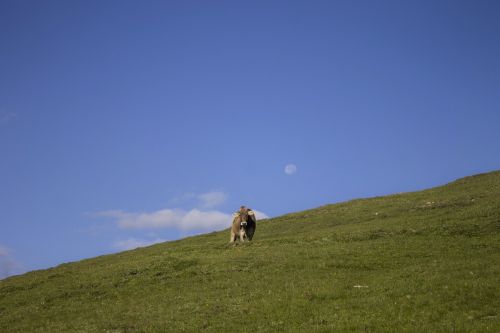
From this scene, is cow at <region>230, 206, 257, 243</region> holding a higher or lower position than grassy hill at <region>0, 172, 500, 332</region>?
higher

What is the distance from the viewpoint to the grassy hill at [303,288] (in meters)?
20.5

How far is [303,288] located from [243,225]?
20812mm

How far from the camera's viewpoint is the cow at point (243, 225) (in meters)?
46.4

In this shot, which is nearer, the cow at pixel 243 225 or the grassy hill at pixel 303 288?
the grassy hill at pixel 303 288

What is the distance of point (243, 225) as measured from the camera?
46.0 metres

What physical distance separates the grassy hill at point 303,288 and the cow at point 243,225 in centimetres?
323

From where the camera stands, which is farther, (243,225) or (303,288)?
(243,225)

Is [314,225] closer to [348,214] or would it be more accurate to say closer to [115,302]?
[348,214]

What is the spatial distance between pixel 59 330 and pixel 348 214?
40.5 meters

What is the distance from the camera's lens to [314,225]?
57.7m

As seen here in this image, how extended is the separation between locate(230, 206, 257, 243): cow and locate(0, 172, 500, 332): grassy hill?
3.23 m

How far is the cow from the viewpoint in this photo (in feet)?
152

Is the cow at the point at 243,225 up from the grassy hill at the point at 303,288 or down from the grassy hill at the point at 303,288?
up

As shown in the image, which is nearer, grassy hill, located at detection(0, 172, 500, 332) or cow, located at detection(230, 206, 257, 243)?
grassy hill, located at detection(0, 172, 500, 332)
